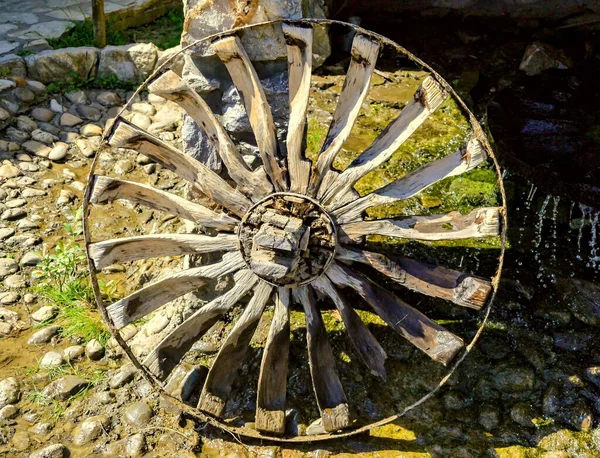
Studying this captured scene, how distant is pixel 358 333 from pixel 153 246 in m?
1.03

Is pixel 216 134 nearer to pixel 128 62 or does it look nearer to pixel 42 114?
pixel 42 114

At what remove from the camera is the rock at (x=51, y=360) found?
3.89 meters

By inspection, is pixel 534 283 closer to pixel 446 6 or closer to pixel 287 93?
pixel 287 93

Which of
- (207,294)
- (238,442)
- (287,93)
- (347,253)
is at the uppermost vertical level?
(287,93)

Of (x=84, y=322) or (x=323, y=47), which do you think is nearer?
(x=84, y=322)

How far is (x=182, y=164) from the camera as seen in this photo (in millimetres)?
3441

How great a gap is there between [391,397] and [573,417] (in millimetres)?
867

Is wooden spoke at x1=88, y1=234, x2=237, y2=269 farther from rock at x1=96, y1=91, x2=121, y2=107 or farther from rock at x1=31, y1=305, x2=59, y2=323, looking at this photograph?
rock at x1=96, y1=91, x2=121, y2=107

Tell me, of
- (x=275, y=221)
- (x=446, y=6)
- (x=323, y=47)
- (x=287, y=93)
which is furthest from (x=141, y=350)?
(x=446, y=6)

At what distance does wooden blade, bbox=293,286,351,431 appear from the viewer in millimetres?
3357

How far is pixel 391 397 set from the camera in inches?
143

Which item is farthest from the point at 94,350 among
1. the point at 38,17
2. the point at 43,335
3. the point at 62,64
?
the point at 38,17

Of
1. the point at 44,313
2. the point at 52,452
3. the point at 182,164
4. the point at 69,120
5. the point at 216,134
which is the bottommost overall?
the point at 52,452

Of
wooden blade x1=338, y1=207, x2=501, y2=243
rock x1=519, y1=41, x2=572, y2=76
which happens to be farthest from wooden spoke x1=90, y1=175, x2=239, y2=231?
rock x1=519, y1=41, x2=572, y2=76
